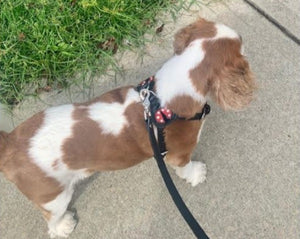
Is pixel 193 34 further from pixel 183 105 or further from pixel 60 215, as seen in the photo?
pixel 60 215

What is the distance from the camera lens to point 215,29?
7.93ft

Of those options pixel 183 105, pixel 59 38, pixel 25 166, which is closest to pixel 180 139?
pixel 183 105

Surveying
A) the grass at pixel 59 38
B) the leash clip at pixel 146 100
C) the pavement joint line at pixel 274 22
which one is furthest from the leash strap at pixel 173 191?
the pavement joint line at pixel 274 22

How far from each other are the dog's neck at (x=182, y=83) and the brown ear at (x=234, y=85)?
0.11m

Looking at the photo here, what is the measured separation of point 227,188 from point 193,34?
1.20 meters

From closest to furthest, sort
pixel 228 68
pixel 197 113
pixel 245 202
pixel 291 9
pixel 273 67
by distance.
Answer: pixel 228 68
pixel 197 113
pixel 245 202
pixel 273 67
pixel 291 9

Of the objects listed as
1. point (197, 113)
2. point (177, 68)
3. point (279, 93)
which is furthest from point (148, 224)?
point (279, 93)

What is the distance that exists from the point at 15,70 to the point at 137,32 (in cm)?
110

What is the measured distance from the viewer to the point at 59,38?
3.64m

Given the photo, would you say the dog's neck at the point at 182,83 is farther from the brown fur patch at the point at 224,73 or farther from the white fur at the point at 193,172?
the white fur at the point at 193,172

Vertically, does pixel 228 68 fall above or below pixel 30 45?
above

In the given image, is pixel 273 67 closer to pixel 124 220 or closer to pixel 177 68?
pixel 177 68

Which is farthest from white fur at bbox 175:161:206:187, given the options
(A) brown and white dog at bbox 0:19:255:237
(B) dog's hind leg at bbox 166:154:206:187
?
(A) brown and white dog at bbox 0:19:255:237

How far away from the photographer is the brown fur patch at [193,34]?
94.7 inches
